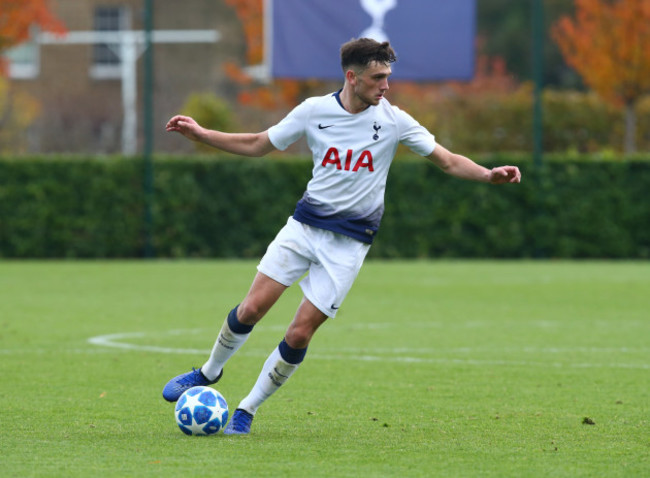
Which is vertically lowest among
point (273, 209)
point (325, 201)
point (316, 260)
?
point (273, 209)

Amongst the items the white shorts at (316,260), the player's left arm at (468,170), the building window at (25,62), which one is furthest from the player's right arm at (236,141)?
the building window at (25,62)

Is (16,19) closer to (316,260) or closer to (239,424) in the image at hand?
(316,260)

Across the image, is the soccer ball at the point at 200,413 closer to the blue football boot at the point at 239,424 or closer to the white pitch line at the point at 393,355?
the blue football boot at the point at 239,424

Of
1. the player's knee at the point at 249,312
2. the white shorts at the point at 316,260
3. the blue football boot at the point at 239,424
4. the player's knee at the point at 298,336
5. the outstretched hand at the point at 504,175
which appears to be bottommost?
the blue football boot at the point at 239,424

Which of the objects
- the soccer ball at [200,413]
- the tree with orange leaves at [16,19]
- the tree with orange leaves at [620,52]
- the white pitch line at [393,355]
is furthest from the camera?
the tree with orange leaves at [620,52]

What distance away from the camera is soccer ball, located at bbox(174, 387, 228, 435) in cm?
698

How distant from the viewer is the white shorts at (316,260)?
7172 mm

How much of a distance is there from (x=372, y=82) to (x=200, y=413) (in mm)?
2138

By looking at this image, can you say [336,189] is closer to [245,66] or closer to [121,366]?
[121,366]

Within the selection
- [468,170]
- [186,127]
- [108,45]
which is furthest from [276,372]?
[108,45]

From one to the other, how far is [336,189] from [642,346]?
5.43m

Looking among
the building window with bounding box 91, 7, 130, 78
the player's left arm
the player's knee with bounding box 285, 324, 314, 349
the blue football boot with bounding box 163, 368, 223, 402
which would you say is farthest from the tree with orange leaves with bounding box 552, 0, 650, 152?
the player's knee with bounding box 285, 324, 314, 349

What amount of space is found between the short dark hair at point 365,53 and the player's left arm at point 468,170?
0.64m

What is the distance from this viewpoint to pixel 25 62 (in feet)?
152
